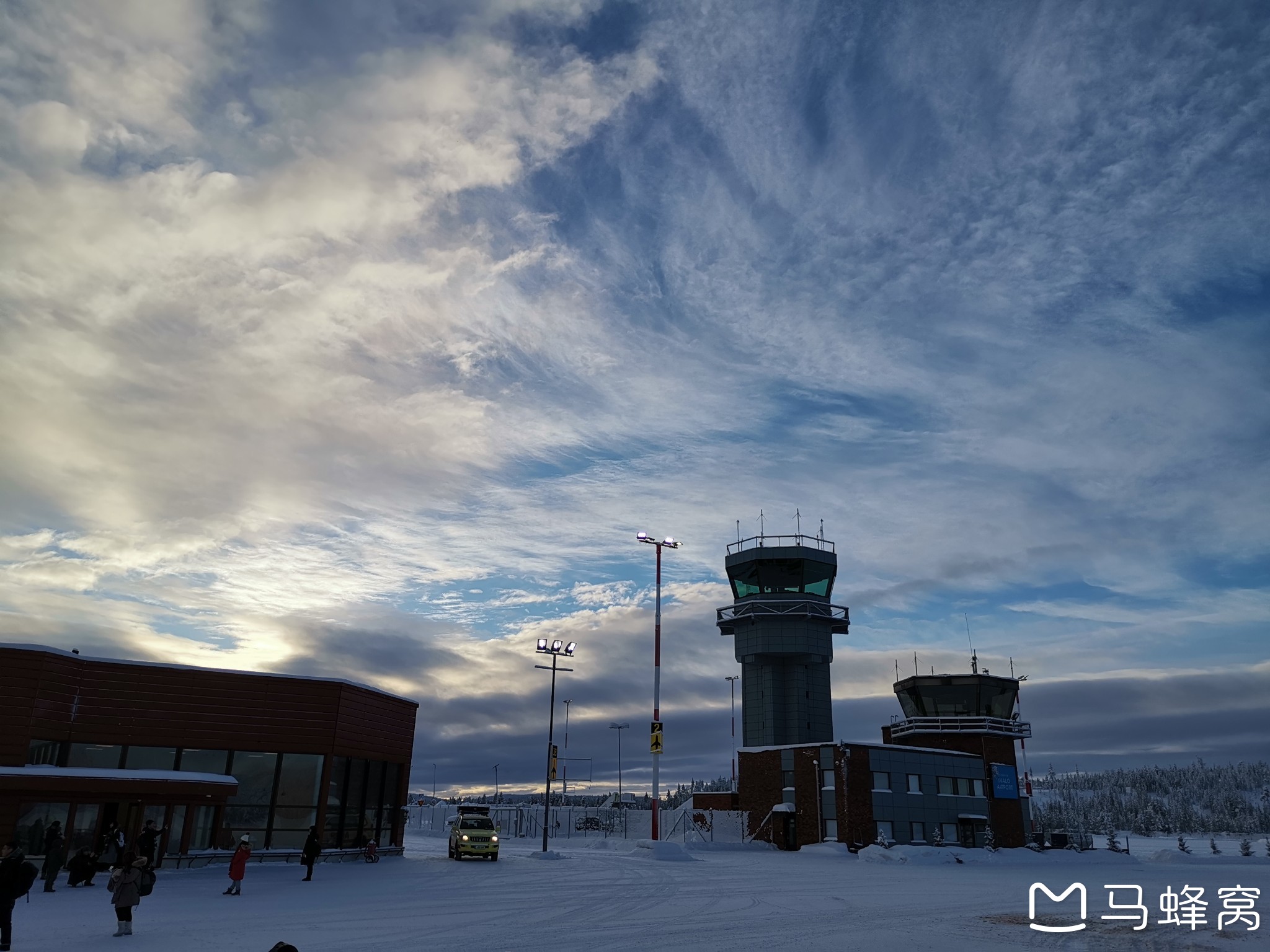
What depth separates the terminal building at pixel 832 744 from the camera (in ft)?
208

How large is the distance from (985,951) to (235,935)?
15.3 meters

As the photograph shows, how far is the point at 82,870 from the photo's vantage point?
Result: 27797 mm

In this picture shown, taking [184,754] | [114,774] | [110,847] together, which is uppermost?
[184,754]

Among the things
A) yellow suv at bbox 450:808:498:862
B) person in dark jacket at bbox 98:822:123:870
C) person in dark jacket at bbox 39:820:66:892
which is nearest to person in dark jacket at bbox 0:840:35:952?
person in dark jacket at bbox 39:820:66:892

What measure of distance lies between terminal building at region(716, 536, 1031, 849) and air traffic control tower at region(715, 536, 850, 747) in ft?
0.35

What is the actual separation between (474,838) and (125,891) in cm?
2949

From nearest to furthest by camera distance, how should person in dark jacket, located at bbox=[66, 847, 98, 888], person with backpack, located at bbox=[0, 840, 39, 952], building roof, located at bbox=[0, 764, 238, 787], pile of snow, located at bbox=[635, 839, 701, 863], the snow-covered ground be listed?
person with backpack, located at bbox=[0, 840, 39, 952], the snow-covered ground, person in dark jacket, located at bbox=[66, 847, 98, 888], building roof, located at bbox=[0, 764, 238, 787], pile of snow, located at bbox=[635, 839, 701, 863]

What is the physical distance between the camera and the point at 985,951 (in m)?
17.3

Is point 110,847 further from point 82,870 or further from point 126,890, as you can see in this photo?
point 126,890

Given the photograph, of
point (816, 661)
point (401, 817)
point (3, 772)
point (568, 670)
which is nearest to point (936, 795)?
point (816, 661)

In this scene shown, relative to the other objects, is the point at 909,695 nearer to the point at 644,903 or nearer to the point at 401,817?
the point at 401,817

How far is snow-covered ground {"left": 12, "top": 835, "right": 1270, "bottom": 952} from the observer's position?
59.5 ft

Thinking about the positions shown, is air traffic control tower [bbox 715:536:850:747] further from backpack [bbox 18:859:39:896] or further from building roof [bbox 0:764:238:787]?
backpack [bbox 18:859:39:896]

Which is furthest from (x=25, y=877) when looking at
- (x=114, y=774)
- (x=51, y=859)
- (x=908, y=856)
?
(x=908, y=856)
